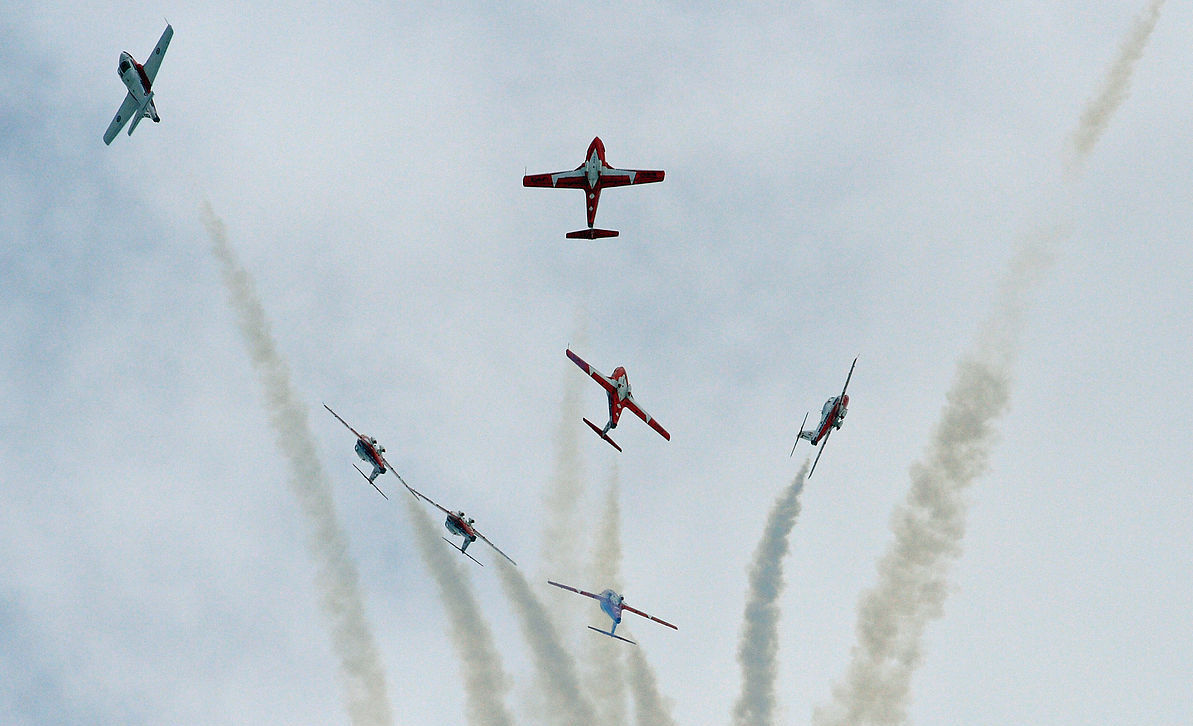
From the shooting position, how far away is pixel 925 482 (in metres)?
76.8

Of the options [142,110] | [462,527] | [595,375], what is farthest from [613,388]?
[142,110]

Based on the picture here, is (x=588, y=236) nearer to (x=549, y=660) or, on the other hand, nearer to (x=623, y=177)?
(x=623, y=177)

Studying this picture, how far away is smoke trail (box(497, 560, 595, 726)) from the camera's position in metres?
77.7

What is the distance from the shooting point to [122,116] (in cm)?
8550

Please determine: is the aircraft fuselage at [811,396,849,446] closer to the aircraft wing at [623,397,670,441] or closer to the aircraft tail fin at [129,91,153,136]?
the aircraft wing at [623,397,670,441]

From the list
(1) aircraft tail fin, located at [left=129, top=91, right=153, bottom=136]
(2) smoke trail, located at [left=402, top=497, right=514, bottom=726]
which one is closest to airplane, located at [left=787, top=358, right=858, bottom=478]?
(2) smoke trail, located at [left=402, top=497, right=514, bottom=726]

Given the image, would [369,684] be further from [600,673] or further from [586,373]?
[586,373]

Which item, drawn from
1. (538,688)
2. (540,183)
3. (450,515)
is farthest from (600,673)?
(540,183)

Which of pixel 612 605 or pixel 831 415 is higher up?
pixel 831 415

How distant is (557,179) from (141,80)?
41.0 meters

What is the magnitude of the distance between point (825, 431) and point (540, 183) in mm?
36440

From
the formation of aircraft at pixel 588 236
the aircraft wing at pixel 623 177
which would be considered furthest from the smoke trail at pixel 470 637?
the aircraft wing at pixel 623 177

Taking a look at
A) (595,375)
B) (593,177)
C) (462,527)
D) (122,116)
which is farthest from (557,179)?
(122,116)

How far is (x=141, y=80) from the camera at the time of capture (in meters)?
80.4
